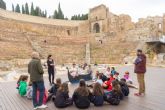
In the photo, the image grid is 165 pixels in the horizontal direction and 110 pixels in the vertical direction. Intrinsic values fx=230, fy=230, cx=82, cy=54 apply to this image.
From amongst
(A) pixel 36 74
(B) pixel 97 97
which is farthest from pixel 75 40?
(A) pixel 36 74

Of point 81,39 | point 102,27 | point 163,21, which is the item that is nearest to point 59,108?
point 81,39

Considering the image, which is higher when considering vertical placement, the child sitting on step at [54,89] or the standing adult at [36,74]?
the standing adult at [36,74]

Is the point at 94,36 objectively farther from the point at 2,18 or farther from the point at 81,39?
the point at 2,18

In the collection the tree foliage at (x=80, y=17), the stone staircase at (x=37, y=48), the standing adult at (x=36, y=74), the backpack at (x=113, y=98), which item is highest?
the tree foliage at (x=80, y=17)

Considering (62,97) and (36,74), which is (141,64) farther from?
(36,74)

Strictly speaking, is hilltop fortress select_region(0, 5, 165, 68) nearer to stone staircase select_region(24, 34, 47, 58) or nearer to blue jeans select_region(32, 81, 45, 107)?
stone staircase select_region(24, 34, 47, 58)

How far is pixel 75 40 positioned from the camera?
164 ft

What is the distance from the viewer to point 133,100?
8.30 meters

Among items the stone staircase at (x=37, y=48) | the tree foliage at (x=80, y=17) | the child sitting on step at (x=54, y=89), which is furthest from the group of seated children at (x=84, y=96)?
the tree foliage at (x=80, y=17)

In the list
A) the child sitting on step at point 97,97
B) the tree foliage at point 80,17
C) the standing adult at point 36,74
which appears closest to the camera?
the standing adult at point 36,74

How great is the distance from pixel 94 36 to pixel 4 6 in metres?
36.0

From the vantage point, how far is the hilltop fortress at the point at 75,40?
39125 millimetres

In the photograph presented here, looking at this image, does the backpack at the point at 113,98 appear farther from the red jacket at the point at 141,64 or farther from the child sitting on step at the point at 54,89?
the child sitting on step at the point at 54,89

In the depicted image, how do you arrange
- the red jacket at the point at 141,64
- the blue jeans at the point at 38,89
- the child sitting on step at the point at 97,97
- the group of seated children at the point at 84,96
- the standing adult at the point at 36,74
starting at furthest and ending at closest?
1. the red jacket at the point at 141,64
2. the child sitting on step at the point at 97,97
3. the group of seated children at the point at 84,96
4. the blue jeans at the point at 38,89
5. the standing adult at the point at 36,74
